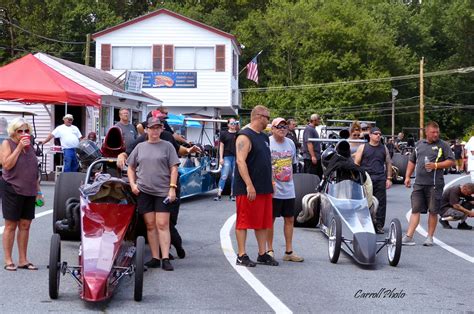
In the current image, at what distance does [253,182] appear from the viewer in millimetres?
9977

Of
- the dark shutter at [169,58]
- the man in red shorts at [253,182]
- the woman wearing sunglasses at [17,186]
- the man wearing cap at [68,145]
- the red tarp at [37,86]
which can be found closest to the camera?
the woman wearing sunglasses at [17,186]

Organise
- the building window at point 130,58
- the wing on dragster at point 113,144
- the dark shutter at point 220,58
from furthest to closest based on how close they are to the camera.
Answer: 1. the building window at point 130,58
2. the dark shutter at point 220,58
3. the wing on dragster at point 113,144

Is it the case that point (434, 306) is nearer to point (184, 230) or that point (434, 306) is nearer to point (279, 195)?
point (279, 195)

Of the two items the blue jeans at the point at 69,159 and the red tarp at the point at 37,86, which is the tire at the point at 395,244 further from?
the red tarp at the point at 37,86

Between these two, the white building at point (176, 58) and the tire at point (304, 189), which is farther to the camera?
the white building at point (176, 58)

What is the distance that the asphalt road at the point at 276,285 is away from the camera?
779 cm

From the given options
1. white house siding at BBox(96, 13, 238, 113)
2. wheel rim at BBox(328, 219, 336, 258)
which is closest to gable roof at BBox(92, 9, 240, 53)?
white house siding at BBox(96, 13, 238, 113)

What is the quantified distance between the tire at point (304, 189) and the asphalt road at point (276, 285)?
1294 millimetres

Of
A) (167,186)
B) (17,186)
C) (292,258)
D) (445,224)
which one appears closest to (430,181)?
(445,224)

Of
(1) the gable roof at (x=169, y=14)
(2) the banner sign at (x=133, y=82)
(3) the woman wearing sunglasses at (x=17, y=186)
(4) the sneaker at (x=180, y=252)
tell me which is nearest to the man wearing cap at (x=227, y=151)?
(4) the sneaker at (x=180, y=252)

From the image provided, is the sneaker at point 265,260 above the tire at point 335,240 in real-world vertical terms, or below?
below

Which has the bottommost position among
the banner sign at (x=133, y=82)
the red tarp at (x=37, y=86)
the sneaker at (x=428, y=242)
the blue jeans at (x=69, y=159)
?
the sneaker at (x=428, y=242)

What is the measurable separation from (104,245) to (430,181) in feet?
20.3

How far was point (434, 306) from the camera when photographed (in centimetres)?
803
